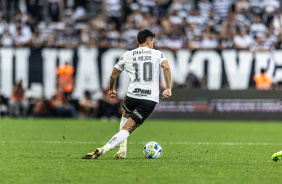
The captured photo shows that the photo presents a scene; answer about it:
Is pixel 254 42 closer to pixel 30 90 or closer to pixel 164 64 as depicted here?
pixel 30 90

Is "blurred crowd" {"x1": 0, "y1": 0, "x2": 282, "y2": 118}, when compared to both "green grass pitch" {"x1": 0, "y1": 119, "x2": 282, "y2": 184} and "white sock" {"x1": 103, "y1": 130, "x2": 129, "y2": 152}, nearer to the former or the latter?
"green grass pitch" {"x1": 0, "y1": 119, "x2": 282, "y2": 184}

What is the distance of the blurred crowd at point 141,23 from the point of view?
23688mm

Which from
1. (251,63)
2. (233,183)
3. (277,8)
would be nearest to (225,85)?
(251,63)

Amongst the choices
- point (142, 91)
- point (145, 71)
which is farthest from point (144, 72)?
point (142, 91)

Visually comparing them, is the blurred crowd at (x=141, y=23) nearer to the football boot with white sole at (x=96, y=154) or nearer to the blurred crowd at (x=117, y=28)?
the blurred crowd at (x=117, y=28)

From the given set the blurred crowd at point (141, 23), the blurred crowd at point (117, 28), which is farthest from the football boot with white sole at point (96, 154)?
the blurred crowd at point (141, 23)

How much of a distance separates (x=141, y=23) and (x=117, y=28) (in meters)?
1.07

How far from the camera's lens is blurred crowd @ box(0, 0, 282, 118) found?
75.9 ft

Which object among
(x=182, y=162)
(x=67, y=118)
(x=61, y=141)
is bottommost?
(x=67, y=118)

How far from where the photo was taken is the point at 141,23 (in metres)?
24.7

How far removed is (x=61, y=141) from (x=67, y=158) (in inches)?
142

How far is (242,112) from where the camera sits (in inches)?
853

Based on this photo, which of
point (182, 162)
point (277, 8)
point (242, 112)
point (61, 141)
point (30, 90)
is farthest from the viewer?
point (277, 8)

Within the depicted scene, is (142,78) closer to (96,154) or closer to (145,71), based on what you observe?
(145,71)
